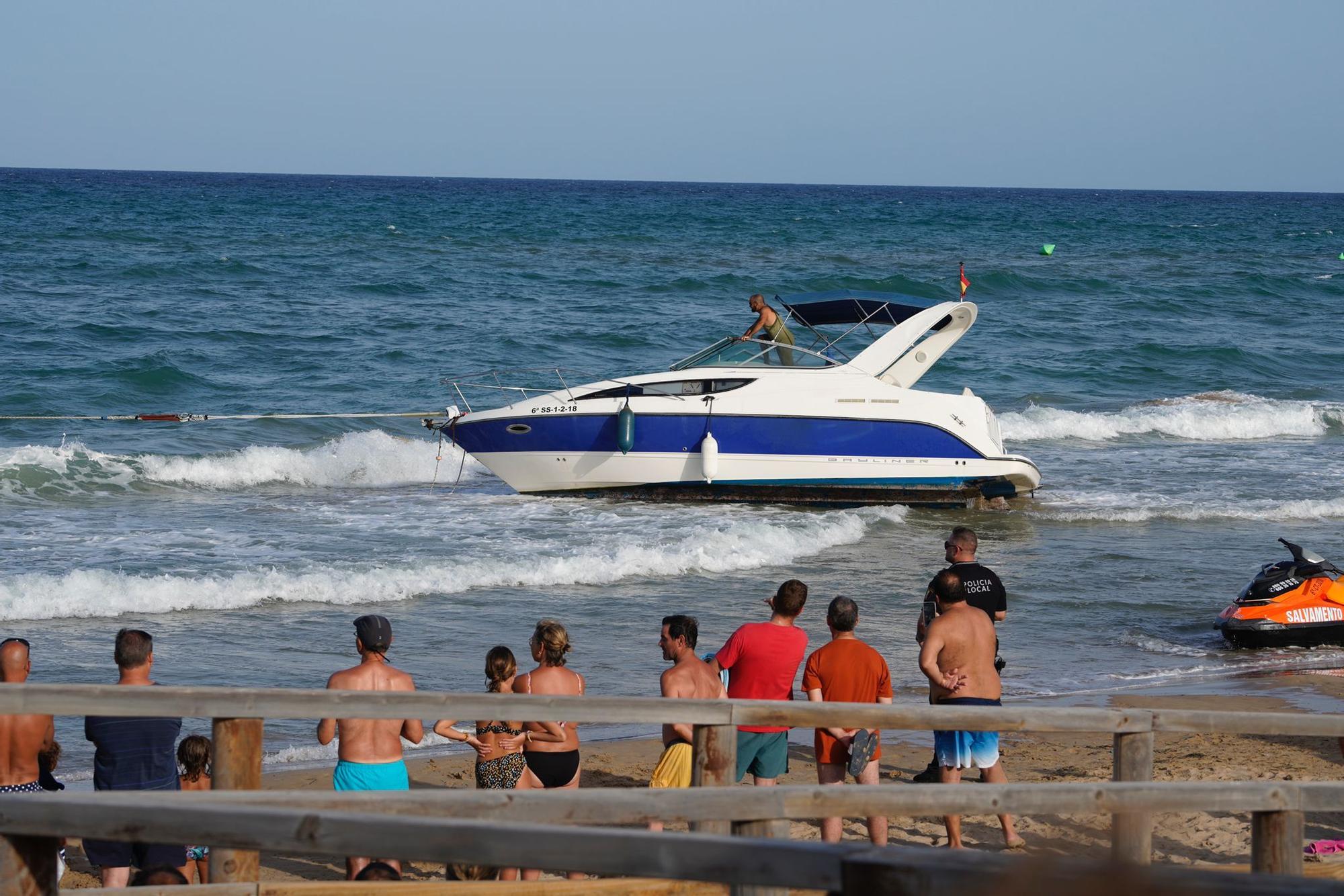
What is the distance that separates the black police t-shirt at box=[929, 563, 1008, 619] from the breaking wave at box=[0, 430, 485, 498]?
11.7 m

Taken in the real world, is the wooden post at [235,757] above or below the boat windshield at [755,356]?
below

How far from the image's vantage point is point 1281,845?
3477 mm

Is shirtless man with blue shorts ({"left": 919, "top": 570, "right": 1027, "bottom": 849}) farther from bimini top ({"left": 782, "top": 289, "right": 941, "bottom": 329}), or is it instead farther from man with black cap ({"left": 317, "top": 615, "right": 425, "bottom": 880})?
bimini top ({"left": 782, "top": 289, "right": 941, "bottom": 329})

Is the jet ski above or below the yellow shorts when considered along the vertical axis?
above

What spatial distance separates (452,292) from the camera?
36.8 meters

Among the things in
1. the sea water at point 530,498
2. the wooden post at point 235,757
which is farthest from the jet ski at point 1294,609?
the wooden post at point 235,757

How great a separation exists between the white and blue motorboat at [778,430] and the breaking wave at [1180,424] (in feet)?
20.7

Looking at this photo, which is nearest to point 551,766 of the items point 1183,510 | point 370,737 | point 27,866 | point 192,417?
point 370,737

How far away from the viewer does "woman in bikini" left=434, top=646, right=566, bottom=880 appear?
6266mm

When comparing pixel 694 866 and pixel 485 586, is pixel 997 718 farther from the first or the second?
pixel 485 586

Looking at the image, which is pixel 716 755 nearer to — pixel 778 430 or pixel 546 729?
pixel 546 729

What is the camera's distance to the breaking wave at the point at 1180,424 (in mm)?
22594

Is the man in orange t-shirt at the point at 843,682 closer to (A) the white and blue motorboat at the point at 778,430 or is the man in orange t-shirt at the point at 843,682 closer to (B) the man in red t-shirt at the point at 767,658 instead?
(B) the man in red t-shirt at the point at 767,658

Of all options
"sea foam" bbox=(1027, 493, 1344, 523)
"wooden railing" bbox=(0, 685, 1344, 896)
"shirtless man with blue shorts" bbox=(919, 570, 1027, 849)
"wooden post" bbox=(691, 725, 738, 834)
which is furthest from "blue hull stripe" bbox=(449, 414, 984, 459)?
"wooden post" bbox=(691, 725, 738, 834)
